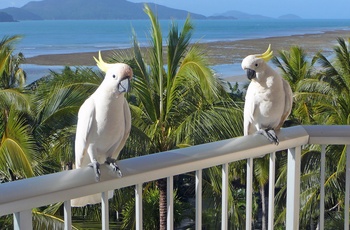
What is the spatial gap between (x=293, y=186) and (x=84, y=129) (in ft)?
2.19

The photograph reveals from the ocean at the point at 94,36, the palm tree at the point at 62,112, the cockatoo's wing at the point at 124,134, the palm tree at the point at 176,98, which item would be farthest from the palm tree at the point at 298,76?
the cockatoo's wing at the point at 124,134

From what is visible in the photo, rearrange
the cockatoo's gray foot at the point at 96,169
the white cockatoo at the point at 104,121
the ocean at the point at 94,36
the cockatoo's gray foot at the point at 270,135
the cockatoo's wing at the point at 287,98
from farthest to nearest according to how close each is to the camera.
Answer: the ocean at the point at 94,36 → the cockatoo's wing at the point at 287,98 → the cockatoo's gray foot at the point at 270,135 → the white cockatoo at the point at 104,121 → the cockatoo's gray foot at the point at 96,169

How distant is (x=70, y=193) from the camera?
0.99 m

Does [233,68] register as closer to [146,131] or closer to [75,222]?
[146,131]

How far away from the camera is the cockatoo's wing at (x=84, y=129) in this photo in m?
1.19

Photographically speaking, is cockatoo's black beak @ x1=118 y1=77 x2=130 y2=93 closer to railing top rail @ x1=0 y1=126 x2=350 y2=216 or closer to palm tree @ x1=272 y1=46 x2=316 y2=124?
railing top rail @ x1=0 y1=126 x2=350 y2=216

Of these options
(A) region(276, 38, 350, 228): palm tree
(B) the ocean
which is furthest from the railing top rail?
(A) region(276, 38, 350, 228): palm tree

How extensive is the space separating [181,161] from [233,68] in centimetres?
2053

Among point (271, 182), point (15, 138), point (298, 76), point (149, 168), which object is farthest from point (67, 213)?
point (298, 76)

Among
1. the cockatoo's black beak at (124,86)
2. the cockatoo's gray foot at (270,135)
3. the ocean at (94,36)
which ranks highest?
the ocean at (94,36)

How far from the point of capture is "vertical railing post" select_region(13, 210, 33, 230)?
3.08ft

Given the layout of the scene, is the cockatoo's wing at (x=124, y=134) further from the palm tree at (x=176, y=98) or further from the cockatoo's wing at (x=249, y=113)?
the palm tree at (x=176, y=98)

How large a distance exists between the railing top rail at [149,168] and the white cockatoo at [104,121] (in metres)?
0.08

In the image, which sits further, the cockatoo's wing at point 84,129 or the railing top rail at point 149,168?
the cockatoo's wing at point 84,129
